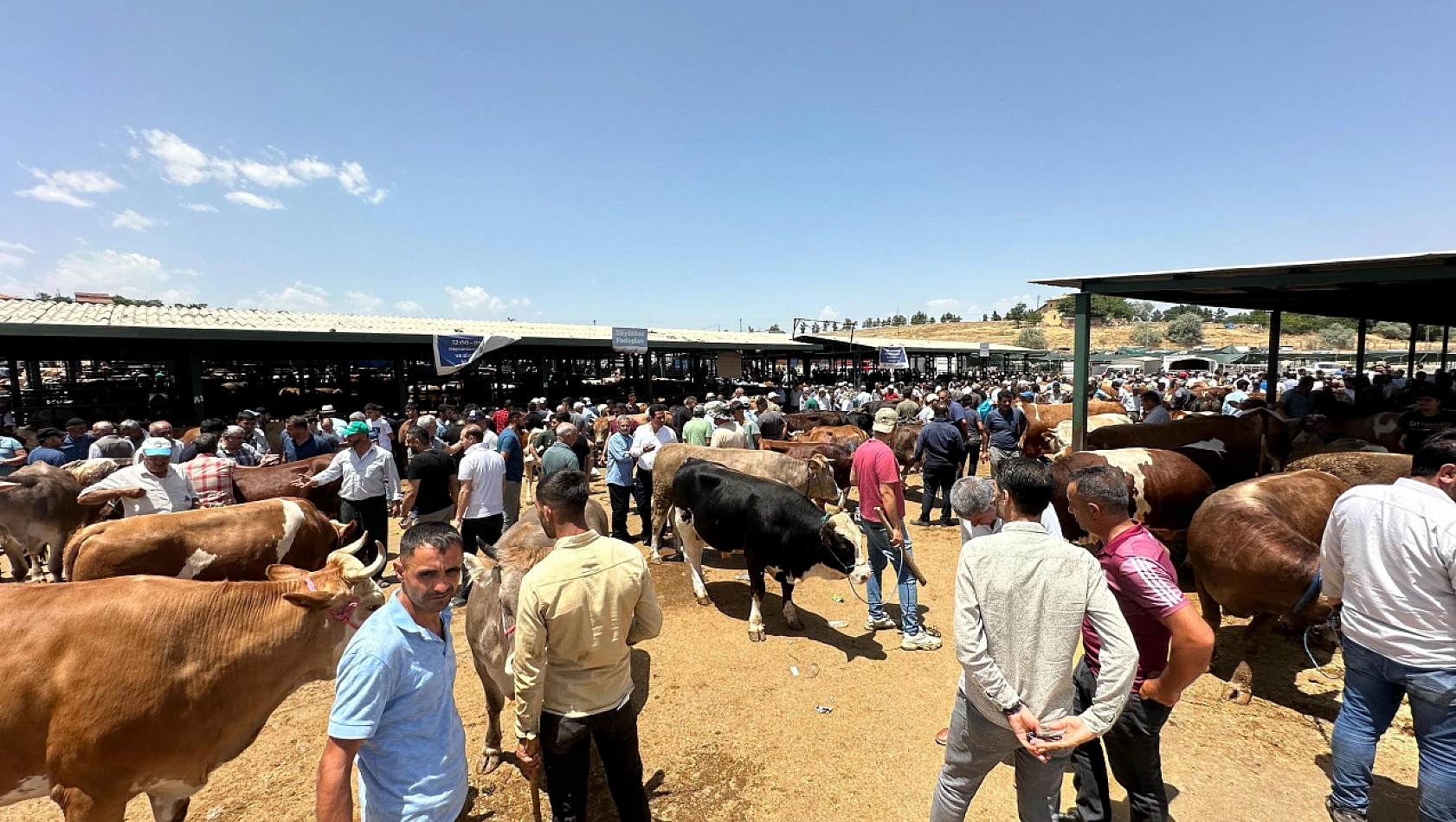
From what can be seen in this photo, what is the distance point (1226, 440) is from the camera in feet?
27.8

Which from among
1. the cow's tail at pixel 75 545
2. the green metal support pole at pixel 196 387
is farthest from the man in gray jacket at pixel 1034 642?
the green metal support pole at pixel 196 387

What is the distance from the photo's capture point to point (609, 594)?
8.35 feet

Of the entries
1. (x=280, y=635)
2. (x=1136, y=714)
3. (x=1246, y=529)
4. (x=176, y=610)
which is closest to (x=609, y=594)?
(x=280, y=635)

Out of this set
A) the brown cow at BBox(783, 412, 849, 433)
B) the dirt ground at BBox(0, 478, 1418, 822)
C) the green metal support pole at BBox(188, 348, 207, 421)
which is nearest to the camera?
the dirt ground at BBox(0, 478, 1418, 822)

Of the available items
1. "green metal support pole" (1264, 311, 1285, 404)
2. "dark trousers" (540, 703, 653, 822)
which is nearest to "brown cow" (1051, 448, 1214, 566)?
"dark trousers" (540, 703, 653, 822)

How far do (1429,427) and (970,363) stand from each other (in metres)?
52.6

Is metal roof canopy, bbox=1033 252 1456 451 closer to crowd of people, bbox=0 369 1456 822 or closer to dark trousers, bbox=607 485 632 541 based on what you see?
crowd of people, bbox=0 369 1456 822

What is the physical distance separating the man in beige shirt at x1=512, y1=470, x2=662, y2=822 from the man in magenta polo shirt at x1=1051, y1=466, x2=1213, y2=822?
201cm

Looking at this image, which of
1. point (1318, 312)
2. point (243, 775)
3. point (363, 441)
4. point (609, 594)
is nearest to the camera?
point (609, 594)

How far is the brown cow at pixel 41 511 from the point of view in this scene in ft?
20.2

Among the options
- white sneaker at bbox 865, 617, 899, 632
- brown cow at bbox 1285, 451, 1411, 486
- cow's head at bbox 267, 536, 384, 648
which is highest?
cow's head at bbox 267, 536, 384, 648

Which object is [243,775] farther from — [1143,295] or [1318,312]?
[1318,312]

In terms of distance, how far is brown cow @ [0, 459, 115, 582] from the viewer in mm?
6172

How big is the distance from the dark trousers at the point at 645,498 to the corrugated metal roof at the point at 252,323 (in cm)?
932
